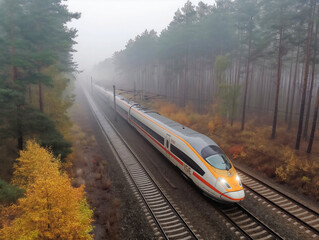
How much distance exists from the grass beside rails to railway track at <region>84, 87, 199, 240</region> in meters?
8.47

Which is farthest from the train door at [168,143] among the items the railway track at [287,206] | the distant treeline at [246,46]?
the distant treeline at [246,46]

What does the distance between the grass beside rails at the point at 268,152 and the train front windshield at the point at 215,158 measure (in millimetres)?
5377

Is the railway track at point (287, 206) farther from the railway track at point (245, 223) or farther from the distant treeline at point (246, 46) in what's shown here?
the distant treeline at point (246, 46)

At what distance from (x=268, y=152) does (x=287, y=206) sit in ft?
25.8

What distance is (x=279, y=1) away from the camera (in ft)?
63.0

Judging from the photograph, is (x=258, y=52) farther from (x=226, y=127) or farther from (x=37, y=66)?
(x=37, y=66)

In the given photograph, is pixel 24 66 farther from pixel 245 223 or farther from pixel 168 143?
pixel 245 223

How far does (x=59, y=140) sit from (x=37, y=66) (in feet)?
19.7

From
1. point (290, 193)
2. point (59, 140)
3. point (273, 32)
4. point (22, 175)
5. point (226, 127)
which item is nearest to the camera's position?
point (22, 175)

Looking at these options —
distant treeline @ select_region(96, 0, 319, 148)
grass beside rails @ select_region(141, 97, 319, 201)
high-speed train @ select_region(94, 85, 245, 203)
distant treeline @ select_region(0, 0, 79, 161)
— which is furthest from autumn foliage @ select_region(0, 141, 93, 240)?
distant treeline @ select_region(96, 0, 319, 148)

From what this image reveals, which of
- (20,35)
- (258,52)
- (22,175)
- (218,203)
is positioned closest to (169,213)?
(218,203)

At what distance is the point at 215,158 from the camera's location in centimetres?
1237

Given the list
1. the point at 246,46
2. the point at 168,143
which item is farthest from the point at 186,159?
the point at 246,46

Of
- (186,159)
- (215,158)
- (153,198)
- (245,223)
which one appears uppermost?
(215,158)
